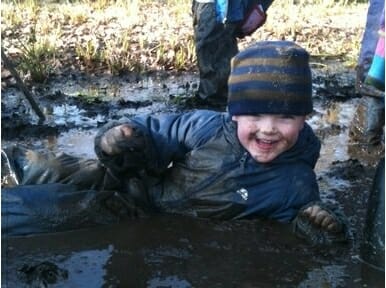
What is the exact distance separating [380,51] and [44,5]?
915 centimetres

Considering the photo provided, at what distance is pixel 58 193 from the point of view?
11.5 feet

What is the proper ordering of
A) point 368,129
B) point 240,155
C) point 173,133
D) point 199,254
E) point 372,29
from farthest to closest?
point 368,129
point 372,29
point 173,133
point 240,155
point 199,254

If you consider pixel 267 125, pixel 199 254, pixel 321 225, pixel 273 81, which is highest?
pixel 273 81

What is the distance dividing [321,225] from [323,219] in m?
0.04

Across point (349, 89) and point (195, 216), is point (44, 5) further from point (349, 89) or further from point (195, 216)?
point (195, 216)

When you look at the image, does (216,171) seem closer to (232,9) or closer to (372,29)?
(372,29)

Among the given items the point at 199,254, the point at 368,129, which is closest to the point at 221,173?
the point at 199,254

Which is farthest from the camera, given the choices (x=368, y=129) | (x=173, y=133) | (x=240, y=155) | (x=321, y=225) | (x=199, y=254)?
(x=368, y=129)

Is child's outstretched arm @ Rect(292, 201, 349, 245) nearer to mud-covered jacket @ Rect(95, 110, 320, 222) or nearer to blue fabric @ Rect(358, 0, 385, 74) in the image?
mud-covered jacket @ Rect(95, 110, 320, 222)

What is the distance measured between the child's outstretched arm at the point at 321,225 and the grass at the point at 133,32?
14.3 feet

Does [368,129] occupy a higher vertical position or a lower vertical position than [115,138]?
lower

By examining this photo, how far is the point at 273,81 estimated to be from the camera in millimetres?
3422

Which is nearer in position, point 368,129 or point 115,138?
point 115,138

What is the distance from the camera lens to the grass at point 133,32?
25.7 ft
